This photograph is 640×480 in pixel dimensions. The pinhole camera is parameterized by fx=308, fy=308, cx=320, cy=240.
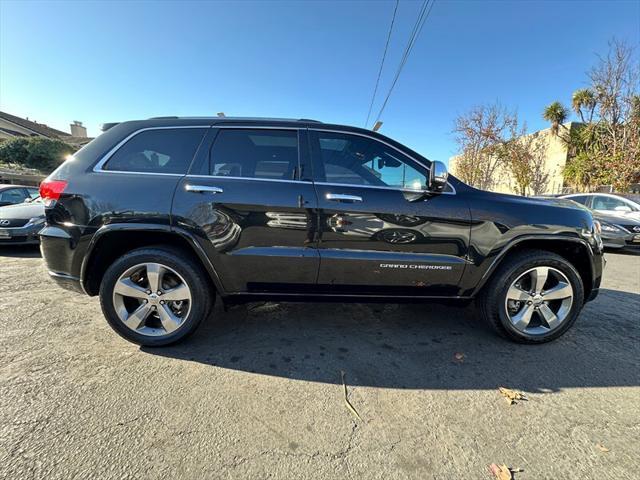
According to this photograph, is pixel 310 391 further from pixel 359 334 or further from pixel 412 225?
pixel 412 225

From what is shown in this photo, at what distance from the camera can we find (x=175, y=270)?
8.36ft

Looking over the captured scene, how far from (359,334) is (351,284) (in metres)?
0.59

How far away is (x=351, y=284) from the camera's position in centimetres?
267

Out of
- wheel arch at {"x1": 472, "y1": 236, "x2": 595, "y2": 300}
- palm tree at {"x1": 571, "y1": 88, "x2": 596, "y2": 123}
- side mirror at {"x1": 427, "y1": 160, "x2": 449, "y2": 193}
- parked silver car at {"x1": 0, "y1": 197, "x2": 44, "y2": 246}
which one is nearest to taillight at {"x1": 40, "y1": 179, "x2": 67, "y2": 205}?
side mirror at {"x1": 427, "y1": 160, "x2": 449, "y2": 193}

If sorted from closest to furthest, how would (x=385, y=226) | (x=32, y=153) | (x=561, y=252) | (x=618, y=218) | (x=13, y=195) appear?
(x=385, y=226), (x=561, y=252), (x=13, y=195), (x=618, y=218), (x=32, y=153)

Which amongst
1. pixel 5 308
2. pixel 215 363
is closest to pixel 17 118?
pixel 5 308

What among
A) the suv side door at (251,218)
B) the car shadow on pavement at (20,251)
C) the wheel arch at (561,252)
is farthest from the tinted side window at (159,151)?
the car shadow on pavement at (20,251)

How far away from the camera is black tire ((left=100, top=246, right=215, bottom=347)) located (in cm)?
254

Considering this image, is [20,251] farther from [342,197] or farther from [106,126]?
[342,197]

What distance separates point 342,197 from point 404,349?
4.72 feet

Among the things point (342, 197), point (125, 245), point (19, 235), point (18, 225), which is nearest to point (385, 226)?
point (342, 197)

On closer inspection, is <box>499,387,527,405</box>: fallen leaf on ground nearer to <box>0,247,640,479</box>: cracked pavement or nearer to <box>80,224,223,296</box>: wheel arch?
Result: <box>0,247,640,479</box>: cracked pavement

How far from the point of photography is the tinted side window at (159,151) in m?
2.61

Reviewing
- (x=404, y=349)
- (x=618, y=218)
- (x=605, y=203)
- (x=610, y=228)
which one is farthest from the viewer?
(x=605, y=203)
